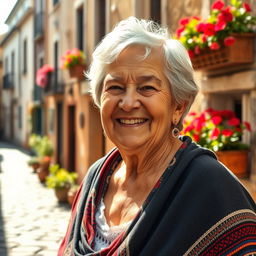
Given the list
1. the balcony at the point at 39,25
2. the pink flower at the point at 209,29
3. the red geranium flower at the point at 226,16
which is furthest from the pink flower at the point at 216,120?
the balcony at the point at 39,25

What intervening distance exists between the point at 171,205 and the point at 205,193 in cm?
13

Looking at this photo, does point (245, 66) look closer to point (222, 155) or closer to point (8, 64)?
point (222, 155)

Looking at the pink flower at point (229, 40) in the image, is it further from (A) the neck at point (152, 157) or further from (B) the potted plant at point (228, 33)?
(A) the neck at point (152, 157)

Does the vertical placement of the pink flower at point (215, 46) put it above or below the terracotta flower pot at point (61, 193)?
above

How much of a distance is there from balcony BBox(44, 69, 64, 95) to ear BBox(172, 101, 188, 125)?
11.7 meters

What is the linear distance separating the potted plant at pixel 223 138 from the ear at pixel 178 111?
250cm

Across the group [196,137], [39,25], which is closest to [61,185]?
[196,137]

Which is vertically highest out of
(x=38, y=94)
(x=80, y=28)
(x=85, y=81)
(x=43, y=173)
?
(x=80, y=28)

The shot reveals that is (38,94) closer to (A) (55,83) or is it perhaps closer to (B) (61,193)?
(A) (55,83)

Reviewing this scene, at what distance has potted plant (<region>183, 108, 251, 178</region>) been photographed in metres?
4.23

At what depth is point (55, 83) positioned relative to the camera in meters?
13.8

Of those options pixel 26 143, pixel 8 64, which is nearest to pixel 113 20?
pixel 26 143

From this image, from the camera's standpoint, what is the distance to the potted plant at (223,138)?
423 centimetres

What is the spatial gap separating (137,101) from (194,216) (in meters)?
0.48
